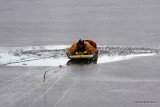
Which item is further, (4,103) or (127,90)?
(127,90)

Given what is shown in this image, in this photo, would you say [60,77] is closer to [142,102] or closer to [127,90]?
[127,90]

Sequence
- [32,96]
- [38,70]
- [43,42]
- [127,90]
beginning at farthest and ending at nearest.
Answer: [43,42], [38,70], [127,90], [32,96]

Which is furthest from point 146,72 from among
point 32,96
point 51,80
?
point 32,96

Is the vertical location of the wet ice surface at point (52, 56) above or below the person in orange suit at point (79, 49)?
below

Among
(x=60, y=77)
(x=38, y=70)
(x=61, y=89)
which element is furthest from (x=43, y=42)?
(x=61, y=89)

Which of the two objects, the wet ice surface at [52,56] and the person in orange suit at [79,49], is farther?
the person in orange suit at [79,49]

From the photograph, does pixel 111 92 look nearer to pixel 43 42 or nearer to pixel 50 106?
pixel 50 106

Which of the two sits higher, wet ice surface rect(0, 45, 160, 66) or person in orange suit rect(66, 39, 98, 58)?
person in orange suit rect(66, 39, 98, 58)

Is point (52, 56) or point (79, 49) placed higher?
point (79, 49)

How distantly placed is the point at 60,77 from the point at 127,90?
299 centimetres

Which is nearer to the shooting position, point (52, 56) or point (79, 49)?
point (79, 49)

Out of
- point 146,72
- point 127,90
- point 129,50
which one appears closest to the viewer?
point 127,90

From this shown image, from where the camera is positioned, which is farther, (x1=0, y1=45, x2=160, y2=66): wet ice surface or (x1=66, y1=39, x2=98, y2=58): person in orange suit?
(x1=66, y1=39, x2=98, y2=58): person in orange suit

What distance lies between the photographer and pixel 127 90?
30.8ft
